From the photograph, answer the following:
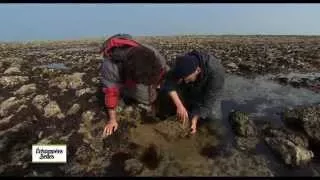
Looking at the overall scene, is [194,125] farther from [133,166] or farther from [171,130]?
[133,166]

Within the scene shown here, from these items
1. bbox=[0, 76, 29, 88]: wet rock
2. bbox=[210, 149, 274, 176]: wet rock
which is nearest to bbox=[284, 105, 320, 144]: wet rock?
bbox=[210, 149, 274, 176]: wet rock

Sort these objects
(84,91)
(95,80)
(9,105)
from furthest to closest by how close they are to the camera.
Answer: (95,80)
(84,91)
(9,105)

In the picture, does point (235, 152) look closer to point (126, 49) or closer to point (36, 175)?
point (126, 49)

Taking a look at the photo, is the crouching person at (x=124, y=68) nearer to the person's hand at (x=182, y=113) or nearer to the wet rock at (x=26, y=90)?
the person's hand at (x=182, y=113)

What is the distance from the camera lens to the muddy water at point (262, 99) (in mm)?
7836

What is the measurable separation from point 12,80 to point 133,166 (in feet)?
18.7

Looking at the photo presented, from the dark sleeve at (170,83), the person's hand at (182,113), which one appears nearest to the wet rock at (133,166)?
the person's hand at (182,113)

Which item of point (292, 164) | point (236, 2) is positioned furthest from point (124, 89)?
point (292, 164)

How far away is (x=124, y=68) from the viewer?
278 inches

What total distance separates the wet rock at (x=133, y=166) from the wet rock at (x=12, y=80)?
5.14 metres

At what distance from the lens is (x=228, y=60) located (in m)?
14.0

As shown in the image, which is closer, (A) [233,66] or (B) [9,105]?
(B) [9,105]

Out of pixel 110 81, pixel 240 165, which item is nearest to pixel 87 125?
pixel 110 81

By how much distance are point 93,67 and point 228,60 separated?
4.49 meters
